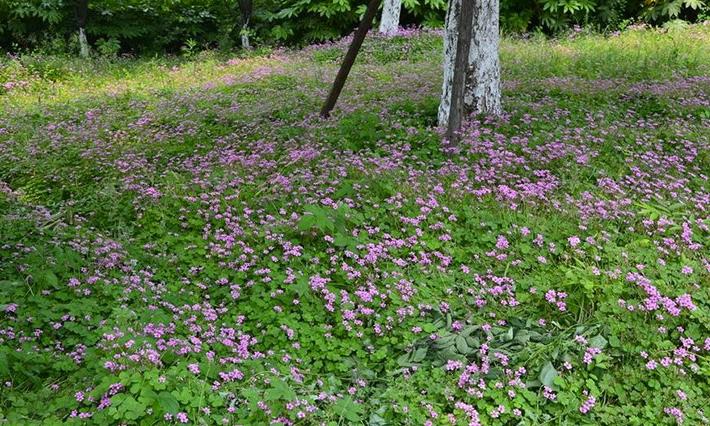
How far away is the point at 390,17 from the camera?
57.1 feet

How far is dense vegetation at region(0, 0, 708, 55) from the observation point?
17016mm

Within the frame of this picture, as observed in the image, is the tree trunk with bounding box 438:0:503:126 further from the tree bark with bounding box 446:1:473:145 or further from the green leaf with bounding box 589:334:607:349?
the green leaf with bounding box 589:334:607:349

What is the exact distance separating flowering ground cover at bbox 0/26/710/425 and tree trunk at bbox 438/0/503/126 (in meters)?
0.49

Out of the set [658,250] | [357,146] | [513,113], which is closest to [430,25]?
[513,113]

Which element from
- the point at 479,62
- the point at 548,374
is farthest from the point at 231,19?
the point at 548,374

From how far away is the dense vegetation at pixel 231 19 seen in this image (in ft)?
55.8

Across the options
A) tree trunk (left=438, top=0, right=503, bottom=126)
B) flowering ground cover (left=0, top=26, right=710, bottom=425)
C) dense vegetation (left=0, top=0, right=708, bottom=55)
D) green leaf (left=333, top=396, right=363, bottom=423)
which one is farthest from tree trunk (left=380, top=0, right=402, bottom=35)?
green leaf (left=333, top=396, right=363, bottom=423)

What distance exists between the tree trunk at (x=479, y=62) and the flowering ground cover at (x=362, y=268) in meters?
0.49

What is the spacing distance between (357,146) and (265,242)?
271cm

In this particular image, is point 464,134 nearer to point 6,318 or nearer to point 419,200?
point 419,200

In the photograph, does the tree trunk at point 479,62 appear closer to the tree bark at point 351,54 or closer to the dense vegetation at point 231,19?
the tree bark at point 351,54

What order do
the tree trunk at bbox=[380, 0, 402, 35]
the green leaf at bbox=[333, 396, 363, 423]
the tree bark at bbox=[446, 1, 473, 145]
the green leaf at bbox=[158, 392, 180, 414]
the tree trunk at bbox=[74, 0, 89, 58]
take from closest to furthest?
the green leaf at bbox=[158, 392, 180, 414]
the green leaf at bbox=[333, 396, 363, 423]
the tree bark at bbox=[446, 1, 473, 145]
the tree trunk at bbox=[74, 0, 89, 58]
the tree trunk at bbox=[380, 0, 402, 35]

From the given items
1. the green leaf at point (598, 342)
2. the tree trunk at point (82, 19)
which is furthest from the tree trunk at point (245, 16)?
the green leaf at point (598, 342)

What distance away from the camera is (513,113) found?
8023 mm
